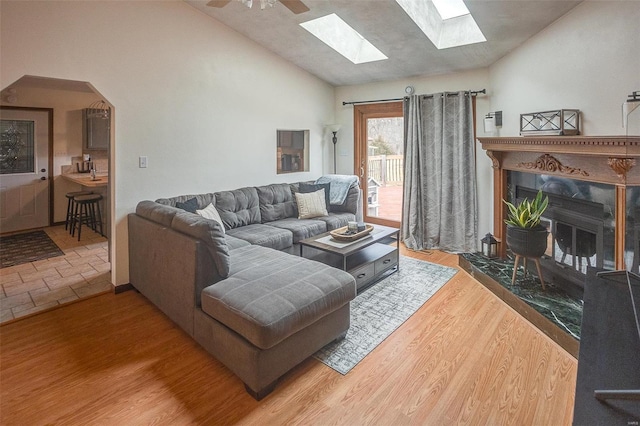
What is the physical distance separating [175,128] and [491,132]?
371 centimetres

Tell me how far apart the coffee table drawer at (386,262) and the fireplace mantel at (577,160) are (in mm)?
1303

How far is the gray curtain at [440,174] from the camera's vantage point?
180 inches

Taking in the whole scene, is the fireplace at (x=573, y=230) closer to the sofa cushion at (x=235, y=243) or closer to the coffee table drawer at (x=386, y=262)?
the coffee table drawer at (x=386, y=262)

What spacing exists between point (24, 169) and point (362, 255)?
229 inches

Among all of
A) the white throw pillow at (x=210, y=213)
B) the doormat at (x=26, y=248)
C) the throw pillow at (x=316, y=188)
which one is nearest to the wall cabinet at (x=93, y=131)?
the doormat at (x=26, y=248)

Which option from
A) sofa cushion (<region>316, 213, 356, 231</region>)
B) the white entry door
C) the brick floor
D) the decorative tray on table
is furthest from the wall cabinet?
the decorative tray on table

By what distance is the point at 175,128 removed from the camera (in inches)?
149

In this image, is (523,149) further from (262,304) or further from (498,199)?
(262,304)

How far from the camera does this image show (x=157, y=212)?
9.81 ft

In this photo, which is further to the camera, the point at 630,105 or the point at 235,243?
the point at 235,243

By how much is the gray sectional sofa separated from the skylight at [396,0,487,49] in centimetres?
273

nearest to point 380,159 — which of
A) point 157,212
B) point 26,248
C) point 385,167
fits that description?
point 385,167

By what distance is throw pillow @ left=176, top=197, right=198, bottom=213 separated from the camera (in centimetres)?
358

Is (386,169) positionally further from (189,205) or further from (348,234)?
(189,205)
